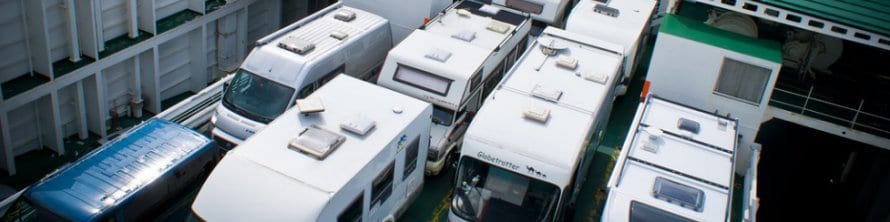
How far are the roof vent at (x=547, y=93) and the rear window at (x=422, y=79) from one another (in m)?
1.92

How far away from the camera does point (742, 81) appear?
1602 centimetres

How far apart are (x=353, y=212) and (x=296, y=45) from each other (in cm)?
481

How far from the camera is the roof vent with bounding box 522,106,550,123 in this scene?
13.6 metres

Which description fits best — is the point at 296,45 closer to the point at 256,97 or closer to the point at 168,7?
the point at 256,97

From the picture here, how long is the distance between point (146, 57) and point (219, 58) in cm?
285

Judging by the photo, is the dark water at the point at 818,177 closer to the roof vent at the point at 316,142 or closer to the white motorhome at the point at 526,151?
the white motorhome at the point at 526,151

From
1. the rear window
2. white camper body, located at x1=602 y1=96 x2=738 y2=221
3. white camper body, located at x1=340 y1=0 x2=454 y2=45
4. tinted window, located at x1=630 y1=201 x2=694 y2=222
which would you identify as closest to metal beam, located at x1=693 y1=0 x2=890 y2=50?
white camper body, located at x1=602 y1=96 x2=738 y2=221

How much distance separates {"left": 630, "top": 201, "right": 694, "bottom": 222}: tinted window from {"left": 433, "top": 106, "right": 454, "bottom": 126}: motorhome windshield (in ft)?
15.8

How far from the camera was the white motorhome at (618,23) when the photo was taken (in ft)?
59.3

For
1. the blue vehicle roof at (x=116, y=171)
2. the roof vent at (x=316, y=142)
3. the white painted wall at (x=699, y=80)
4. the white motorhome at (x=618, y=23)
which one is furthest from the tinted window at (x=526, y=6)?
the blue vehicle roof at (x=116, y=171)

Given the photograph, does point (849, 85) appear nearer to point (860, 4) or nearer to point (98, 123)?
point (860, 4)

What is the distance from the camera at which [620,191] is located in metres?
12.5

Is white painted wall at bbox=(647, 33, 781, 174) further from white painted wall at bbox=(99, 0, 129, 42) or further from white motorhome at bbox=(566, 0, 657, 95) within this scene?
white painted wall at bbox=(99, 0, 129, 42)

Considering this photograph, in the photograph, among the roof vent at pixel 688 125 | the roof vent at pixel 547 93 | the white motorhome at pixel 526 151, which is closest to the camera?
the white motorhome at pixel 526 151
